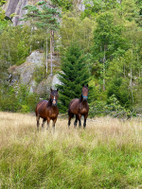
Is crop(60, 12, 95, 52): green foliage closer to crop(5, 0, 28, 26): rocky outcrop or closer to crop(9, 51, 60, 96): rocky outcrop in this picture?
crop(9, 51, 60, 96): rocky outcrop

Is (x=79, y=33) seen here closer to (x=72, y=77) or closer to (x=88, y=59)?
(x=88, y=59)

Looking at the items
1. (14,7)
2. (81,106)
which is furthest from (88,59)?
(14,7)

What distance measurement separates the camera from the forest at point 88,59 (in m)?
21.4

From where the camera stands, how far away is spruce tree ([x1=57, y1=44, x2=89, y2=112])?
20.6 metres

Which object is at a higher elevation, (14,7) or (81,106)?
(14,7)

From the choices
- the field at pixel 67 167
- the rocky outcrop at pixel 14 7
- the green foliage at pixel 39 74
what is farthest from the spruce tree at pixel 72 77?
the rocky outcrop at pixel 14 7

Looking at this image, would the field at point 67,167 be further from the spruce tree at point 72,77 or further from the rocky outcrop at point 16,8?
the rocky outcrop at point 16,8

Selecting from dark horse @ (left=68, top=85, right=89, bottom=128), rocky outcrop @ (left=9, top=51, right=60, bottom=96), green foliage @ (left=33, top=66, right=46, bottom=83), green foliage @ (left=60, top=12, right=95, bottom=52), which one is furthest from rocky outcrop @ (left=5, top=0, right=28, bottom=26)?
dark horse @ (left=68, top=85, right=89, bottom=128)

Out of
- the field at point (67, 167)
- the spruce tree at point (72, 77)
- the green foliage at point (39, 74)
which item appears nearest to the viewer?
the field at point (67, 167)

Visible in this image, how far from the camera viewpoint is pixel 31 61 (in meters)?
38.4

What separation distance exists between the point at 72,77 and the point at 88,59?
12.0 metres

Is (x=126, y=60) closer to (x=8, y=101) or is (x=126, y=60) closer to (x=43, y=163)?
(x=8, y=101)

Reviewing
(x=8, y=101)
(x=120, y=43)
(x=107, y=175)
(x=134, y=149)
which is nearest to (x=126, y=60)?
(x=120, y=43)

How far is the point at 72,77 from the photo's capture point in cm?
2153
